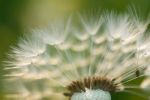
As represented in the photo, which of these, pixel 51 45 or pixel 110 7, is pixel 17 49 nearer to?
pixel 51 45

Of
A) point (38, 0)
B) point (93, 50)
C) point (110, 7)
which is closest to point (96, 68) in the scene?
point (93, 50)

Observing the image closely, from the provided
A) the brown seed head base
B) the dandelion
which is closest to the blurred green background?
the dandelion

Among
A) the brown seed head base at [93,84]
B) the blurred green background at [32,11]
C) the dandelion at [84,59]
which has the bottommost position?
the brown seed head base at [93,84]

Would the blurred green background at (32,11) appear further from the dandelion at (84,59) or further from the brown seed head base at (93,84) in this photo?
the brown seed head base at (93,84)

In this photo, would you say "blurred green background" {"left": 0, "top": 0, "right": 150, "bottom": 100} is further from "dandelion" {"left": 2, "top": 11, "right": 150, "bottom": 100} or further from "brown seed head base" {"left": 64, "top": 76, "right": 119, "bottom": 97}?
"brown seed head base" {"left": 64, "top": 76, "right": 119, "bottom": 97}

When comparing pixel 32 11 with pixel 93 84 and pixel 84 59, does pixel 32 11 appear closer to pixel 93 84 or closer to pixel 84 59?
pixel 84 59

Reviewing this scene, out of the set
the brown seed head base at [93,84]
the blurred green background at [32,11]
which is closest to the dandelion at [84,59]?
the brown seed head base at [93,84]

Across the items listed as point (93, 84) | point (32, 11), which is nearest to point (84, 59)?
point (93, 84)
